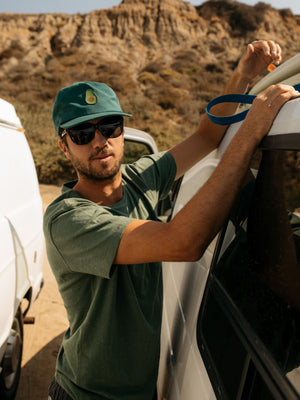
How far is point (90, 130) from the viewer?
1.58m

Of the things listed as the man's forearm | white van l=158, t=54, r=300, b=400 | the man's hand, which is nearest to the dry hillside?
the man's forearm

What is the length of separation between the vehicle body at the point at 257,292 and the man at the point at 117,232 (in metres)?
0.10

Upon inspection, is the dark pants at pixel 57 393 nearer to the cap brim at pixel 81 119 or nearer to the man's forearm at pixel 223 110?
the cap brim at pixel 81 119

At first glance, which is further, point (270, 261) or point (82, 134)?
point (82, 134)

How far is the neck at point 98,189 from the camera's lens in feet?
5.23

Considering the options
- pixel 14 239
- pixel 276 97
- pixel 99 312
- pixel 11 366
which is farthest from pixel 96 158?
pixel 11 366

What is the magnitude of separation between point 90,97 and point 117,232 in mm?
722

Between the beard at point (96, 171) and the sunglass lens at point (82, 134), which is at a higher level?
the sunglass lens at point (82, 134)

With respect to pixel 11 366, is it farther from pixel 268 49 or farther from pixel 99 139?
pixel 268 49

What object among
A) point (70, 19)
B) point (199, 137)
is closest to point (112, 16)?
point (70, 19)

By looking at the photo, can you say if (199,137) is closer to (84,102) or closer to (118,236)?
(84,102)

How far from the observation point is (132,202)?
1686mm

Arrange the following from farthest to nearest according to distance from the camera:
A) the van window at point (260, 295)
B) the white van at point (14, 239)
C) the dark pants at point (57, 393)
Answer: the white van at point (14, 239), the dark pants at point (57, 393), the van window at point (260, 295)

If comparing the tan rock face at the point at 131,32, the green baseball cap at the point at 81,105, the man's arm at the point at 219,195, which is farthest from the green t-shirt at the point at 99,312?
the tan rock face at the point at 131,32
